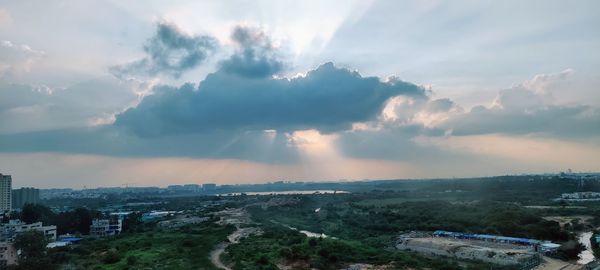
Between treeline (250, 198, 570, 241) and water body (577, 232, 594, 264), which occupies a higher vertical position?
treeline (250, 198, 570, 241)

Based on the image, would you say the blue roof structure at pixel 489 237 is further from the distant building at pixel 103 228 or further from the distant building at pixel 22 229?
the distant building at pixel 22 229

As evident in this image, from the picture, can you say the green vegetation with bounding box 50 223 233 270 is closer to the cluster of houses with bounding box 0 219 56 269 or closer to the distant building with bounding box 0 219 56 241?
the cluster of houses with bounding box 0 219 56 269

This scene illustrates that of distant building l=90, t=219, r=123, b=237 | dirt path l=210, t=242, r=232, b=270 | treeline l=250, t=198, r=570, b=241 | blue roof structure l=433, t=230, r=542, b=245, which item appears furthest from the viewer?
distant building l=90, t=219, r=123, b=237

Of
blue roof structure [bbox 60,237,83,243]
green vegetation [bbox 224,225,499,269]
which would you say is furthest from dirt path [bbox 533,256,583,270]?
blue roof structure [bbox 60,237,83,243]

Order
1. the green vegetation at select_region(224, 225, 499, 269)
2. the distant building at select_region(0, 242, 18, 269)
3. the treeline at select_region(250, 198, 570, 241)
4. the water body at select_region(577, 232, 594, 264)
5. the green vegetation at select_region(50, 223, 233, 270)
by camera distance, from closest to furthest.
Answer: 1. the green vegetation at select_region(224, 225, 499, 269)
2. the green vegetation at select_region(50, 223, 233, 270)
3. the distant building at select_region(0, 242, 18, 269)
4. the water body at select_region(577, 232, 594, 264)
5. the treeline at select_region(250, 198, 570, 241)

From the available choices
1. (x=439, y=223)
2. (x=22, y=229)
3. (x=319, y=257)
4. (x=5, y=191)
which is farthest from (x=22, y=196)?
(x=319, y=257)

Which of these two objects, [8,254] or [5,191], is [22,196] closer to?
[5,191]
